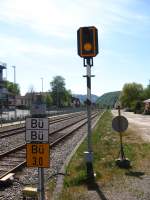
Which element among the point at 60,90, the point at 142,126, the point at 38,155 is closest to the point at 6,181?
the point at 38,155

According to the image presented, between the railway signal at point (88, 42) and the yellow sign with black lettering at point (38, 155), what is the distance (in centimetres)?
400

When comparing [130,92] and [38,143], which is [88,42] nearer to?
[38,143]

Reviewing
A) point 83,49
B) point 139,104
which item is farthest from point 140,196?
point 139,104

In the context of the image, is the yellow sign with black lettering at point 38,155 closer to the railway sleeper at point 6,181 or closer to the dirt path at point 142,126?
the railway sleeper at point 6,181

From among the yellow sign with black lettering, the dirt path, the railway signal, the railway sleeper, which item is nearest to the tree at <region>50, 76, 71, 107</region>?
the dirt path

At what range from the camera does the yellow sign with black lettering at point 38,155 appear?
7574 mm

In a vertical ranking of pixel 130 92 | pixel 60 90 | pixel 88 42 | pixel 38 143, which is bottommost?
pixel 38 143

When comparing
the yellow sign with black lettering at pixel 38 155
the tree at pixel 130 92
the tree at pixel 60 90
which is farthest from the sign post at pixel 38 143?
the tree at pixel 60 90

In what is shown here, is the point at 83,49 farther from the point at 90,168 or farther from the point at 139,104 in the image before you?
the point at 139,104

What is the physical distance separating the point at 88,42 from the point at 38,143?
4.11m

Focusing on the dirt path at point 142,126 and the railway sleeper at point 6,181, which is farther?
the dirt path at point 142,126

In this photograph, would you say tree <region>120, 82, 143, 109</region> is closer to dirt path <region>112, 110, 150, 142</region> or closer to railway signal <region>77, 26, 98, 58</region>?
dirt path <region>112, 110, 150, 142</region>

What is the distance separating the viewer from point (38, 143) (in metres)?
7.61

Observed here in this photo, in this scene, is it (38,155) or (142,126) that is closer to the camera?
(38,155)
